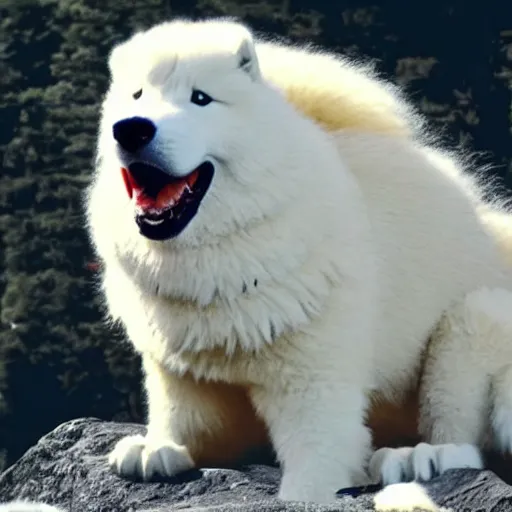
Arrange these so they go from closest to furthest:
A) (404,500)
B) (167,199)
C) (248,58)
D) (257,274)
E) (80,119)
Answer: (404,500) → (167,199) → (257,274) → (248,58) → (80,119)

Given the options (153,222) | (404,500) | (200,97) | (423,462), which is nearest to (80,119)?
(200,97)

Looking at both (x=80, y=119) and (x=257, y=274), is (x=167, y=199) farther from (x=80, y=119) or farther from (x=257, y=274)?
(x=80, y=119)

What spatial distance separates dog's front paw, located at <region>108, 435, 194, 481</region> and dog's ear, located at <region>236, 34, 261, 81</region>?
1.47 metres

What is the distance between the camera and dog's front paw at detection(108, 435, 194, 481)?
5512mm

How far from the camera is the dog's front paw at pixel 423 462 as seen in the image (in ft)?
16.7

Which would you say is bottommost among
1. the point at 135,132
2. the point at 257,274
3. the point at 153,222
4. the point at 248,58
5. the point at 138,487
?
the point at 138,487

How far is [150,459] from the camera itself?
551 centimetres

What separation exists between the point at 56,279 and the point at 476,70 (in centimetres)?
524

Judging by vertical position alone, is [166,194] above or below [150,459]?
above

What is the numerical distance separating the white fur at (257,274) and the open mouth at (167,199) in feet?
0.16

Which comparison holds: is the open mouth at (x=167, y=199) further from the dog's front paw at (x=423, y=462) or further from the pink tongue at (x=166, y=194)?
the dog's front paw at (x=423, y=462)

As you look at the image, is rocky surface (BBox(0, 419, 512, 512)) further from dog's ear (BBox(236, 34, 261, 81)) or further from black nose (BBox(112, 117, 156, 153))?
dog's ear (BBox(236, 34, 261, 81))

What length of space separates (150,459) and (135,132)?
4.37 ft

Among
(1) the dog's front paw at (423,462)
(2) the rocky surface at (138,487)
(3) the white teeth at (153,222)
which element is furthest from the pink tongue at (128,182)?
(1) the dog's front paw at (423,462)
